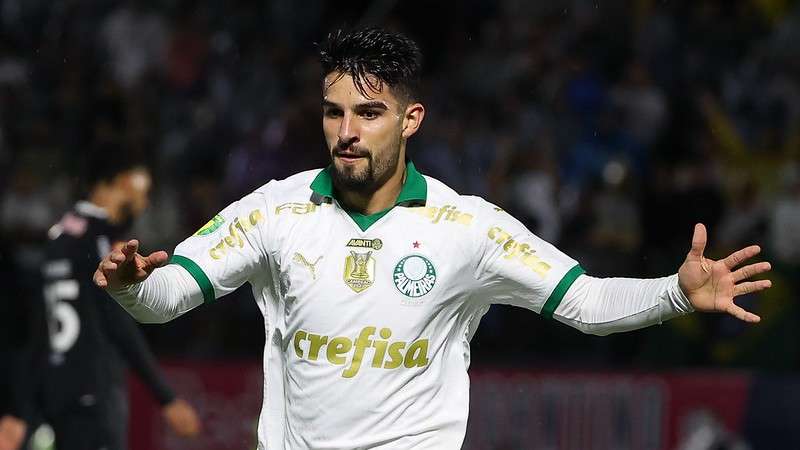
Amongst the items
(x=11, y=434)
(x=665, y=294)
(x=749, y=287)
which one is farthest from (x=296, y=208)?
(x=11, y=434)

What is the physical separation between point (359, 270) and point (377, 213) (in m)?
0.23

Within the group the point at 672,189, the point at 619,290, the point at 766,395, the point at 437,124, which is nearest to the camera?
the point at 619,290

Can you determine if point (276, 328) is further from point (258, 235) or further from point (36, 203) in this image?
point (36, 203)

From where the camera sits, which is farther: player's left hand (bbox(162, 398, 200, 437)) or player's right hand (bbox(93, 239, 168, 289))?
player's left hand (bbox(162, 398, 200, 437))

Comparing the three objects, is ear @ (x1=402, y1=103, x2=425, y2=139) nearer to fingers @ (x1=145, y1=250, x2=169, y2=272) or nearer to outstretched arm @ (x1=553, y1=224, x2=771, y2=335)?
outstretched arm @ (x1=553, y1=224, x2=771, y2=335)

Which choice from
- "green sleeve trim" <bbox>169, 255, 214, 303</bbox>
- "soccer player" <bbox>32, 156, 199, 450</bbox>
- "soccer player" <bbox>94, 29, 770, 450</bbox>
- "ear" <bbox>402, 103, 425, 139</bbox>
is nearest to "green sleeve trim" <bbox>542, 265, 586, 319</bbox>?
"soccer player" <bbox>94, 29, 770, 450</bbox>

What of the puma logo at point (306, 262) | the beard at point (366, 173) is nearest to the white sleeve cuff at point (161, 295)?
the puma logo at point (306, 262)

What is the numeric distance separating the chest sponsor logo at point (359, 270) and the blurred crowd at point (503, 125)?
552 centimetres

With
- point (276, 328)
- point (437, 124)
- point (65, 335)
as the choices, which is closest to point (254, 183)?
point (437, 124)

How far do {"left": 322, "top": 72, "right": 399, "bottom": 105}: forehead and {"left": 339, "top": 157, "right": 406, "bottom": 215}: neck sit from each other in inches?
10.6

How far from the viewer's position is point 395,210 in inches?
180

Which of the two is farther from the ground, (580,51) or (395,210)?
(580,51)

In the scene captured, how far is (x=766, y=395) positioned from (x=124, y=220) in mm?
4668

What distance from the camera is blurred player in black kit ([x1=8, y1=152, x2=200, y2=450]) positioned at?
7.27 metres
